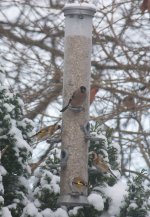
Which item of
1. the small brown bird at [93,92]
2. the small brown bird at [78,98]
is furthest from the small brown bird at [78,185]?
the small brown bird at [93,92]

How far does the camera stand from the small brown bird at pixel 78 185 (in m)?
7.66

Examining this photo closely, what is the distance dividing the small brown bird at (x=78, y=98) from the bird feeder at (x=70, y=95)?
73 millimetres

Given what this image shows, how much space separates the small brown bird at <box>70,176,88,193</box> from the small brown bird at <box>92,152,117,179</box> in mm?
178

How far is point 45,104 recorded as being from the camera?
11203 mm

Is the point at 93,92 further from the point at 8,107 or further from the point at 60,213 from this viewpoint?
the point at 60,213

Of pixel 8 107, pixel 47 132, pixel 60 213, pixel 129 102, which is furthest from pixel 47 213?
pixel 129 102

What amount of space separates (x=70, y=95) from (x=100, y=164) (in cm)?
59

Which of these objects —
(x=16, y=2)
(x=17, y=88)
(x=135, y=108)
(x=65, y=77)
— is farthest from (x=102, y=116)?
(x=65, y=77)

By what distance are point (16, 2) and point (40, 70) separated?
1155 millimetres

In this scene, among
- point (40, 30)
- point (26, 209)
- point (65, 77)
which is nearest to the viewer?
point (26, 209)

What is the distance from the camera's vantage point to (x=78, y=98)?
7777 mm

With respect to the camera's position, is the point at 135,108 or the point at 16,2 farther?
the point at 16,2

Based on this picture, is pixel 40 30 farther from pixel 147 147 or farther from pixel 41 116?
pixel 147 147

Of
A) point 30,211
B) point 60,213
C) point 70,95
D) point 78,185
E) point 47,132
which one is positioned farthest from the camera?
point 47,132
